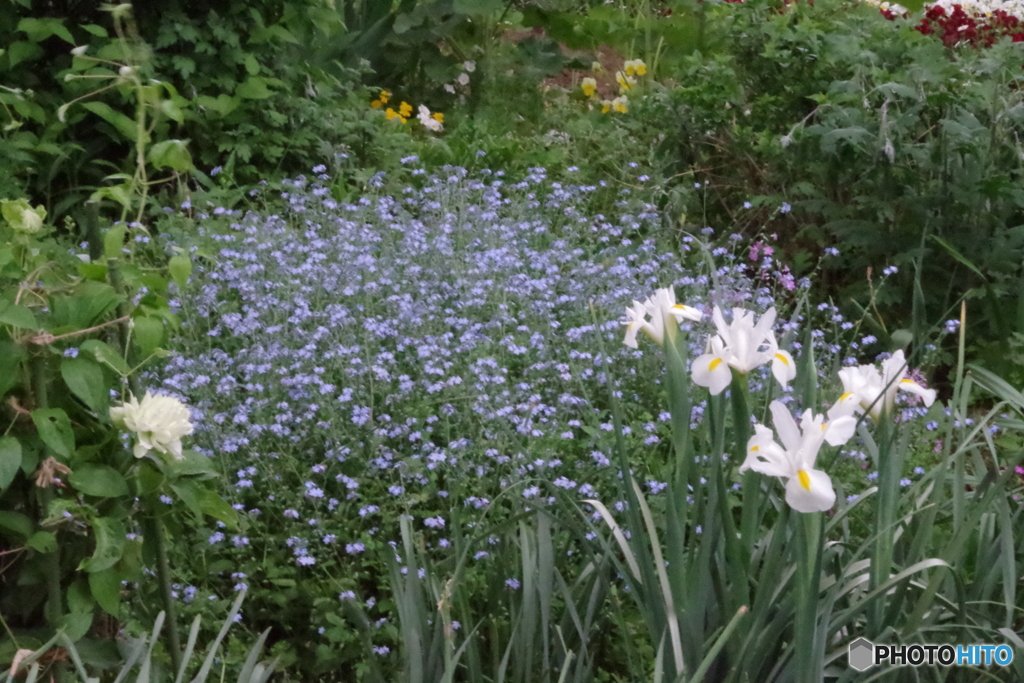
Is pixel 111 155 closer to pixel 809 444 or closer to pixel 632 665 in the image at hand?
pixel 632 665

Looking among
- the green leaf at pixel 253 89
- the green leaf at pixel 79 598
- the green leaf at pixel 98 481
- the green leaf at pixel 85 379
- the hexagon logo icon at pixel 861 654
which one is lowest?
the green leaf at pixel 79 598

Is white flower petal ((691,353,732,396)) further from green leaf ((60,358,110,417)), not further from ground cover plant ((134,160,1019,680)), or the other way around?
green leaf ((60,358,110,417))

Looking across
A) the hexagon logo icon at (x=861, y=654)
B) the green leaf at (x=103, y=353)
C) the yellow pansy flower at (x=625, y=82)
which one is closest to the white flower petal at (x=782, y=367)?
the hexagon logo icon at (x=861, y=654)

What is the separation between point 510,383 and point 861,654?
64.2 inches

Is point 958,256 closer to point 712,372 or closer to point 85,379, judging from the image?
point 712,372

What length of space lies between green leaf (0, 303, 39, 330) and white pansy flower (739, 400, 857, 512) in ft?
3.76

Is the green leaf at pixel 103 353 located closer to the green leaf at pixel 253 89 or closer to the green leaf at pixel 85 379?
the green leaf at pixel 85 379

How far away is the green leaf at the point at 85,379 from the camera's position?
5.58 ft

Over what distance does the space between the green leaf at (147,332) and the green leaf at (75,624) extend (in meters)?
0.47

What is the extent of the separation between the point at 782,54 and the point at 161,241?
2.83 metres

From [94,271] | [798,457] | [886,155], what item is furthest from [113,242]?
[886,155]

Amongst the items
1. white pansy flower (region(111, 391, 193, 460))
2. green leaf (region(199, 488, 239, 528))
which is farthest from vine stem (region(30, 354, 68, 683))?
green leaf (region(199, 488, 239, 528))

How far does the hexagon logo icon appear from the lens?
1834 millimetres

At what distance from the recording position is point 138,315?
181 centimetres
